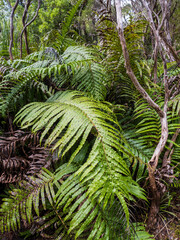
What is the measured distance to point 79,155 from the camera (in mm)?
1052

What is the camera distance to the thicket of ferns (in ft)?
2.47

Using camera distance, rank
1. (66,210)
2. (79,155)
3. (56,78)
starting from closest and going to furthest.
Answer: (66,210) < (79,155) < (56,78)

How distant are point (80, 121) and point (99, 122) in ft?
0.34

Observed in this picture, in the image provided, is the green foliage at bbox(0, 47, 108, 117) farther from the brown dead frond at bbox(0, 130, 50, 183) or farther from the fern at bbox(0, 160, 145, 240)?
the fern at bbox(0, 160, 145, 240)

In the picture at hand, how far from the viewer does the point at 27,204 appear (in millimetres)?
908

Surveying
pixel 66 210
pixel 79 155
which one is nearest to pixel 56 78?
pixel 79 155

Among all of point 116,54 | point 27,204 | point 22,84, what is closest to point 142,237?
point 27,204

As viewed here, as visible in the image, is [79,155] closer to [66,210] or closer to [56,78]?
[66,210]

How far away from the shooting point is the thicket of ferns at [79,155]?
2.47 ft

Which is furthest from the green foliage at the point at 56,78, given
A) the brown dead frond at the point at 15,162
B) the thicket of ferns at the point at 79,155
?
the brown dead frond at the point at 15,162

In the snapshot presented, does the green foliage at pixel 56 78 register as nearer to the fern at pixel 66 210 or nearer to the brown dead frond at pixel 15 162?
the brown dead frond at pixel 15 162

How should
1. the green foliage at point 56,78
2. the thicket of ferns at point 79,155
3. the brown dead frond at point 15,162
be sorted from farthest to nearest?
the green foliage at point 56,78 < the brown dead frond at point 15,162 < the thicket of ferns at point 79,155

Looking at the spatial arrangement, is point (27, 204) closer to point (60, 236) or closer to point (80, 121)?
point (60, 236)

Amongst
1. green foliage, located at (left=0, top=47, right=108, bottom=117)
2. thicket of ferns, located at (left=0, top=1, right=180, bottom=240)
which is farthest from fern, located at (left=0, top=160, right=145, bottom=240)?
green foliage, located at (left=0, top=47, right=108, bottom=117)
